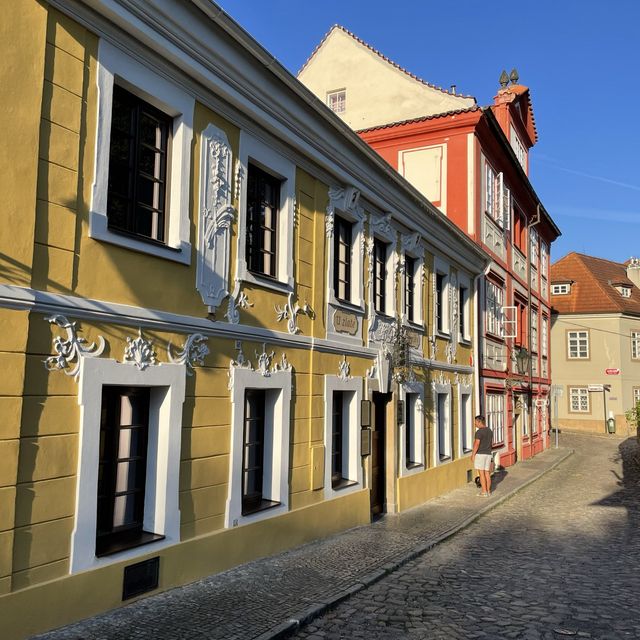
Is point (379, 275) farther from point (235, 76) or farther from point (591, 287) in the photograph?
point (591, 287)

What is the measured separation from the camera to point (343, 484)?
33.0 feet

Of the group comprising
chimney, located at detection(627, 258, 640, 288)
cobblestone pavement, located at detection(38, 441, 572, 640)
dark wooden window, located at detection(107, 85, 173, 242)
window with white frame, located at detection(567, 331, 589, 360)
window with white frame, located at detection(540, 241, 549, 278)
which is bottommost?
cobblestone pavement, located at detection(38, 441, 572, 640)

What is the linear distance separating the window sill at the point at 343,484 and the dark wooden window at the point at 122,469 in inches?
160

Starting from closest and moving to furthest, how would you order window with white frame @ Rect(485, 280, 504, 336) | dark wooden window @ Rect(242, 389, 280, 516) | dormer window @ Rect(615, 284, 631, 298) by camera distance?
dark wooden window @ Rect(242, 389, 280, 516) < window with white frame @ Rect(485, 280, 504, 336) < dormer window @ Rect(615, 284, 631, 298)

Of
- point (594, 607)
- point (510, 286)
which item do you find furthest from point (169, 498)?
point (510, 286)

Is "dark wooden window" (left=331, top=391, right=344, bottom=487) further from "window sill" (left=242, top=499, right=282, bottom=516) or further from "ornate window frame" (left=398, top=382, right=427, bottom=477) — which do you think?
"ornate window frame" (left=398, top=382, right=427, bottom=477)

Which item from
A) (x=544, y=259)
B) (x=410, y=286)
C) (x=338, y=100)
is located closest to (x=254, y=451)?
(x=410, y=286)

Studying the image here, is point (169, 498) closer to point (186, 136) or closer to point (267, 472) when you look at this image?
point (267, 472)

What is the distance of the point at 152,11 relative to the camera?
610 cm

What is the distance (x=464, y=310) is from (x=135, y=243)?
12.4m

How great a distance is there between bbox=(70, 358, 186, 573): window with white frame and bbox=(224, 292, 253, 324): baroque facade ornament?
1.04 m

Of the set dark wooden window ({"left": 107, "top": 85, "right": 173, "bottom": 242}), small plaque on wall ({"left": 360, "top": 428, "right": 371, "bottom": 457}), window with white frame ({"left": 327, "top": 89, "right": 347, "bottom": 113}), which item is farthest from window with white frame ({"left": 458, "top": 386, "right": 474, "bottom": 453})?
dark wooden window ({"left": 107, "top": 85, "right": 173, "bottom": 242})

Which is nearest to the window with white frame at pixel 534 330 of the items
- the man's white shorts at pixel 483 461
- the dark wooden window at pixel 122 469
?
the man's white shorts at pixel 483 461

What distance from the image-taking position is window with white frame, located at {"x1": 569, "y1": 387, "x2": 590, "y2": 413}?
36.9 meters
